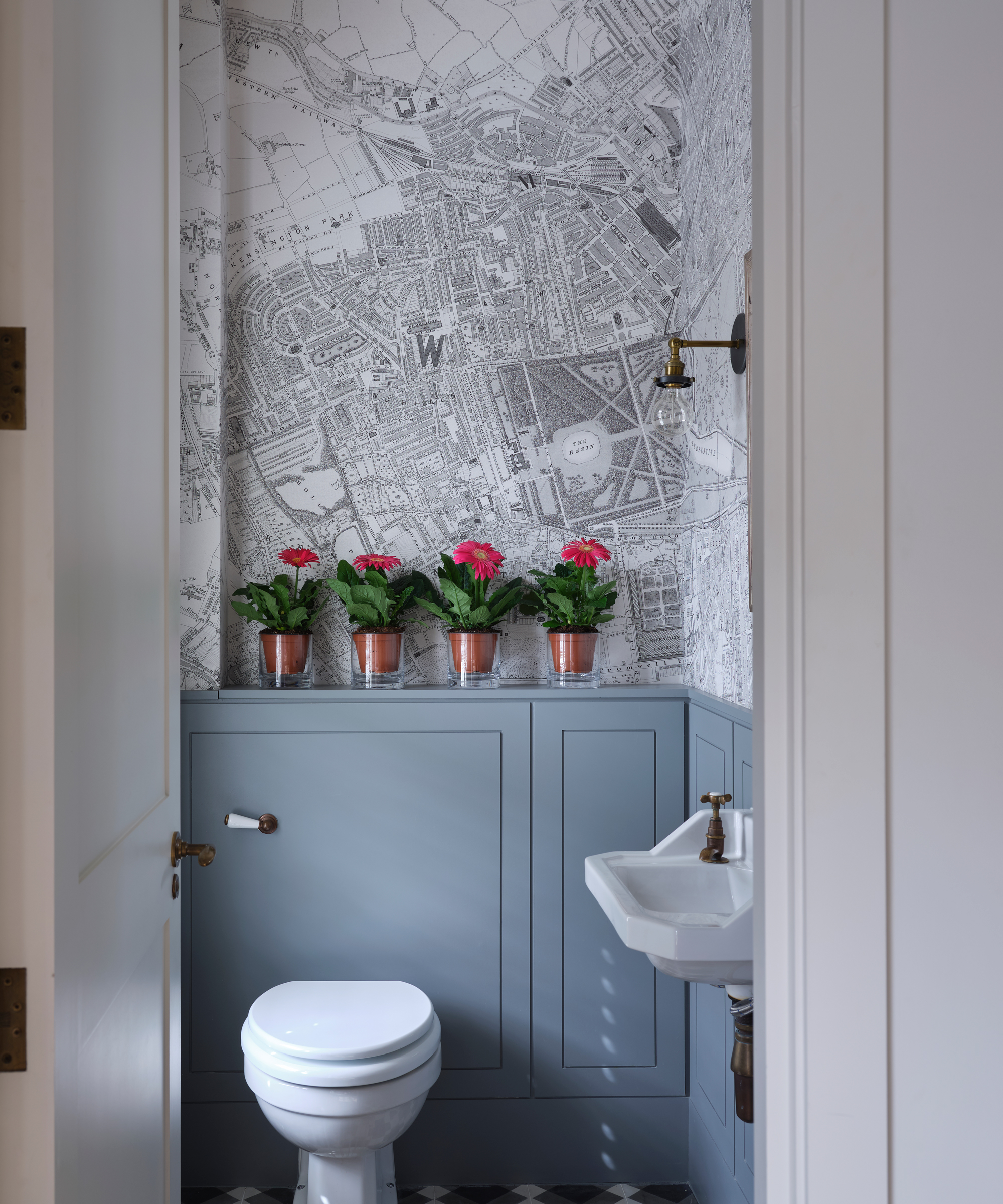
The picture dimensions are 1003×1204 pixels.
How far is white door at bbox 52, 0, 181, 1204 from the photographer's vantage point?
79 cm

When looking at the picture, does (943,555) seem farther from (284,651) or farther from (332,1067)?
(284,651)

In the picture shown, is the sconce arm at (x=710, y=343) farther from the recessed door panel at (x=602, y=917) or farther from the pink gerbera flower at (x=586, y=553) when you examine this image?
the recessed door panel at (x=602, y=917)

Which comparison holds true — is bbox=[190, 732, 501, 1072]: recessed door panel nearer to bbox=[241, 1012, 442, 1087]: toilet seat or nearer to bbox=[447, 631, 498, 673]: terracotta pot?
bbox=[447, 631, 498, 673]: terracotta pot

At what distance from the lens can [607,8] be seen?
2246 mm

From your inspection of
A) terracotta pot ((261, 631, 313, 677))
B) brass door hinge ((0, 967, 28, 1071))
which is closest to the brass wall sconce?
terracotta pot ((261, 631, 313, 677))

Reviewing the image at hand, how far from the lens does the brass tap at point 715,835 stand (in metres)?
1.57

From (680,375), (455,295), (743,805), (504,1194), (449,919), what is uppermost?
(455,295)

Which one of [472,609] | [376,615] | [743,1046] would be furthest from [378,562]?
[743,1046]

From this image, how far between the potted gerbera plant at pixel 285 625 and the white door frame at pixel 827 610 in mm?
1476

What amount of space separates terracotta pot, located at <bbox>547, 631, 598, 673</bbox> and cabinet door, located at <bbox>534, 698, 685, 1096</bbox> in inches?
3.3

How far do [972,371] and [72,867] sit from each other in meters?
0.92

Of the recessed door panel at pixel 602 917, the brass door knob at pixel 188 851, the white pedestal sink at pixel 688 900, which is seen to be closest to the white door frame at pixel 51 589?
the brass door knob at pixel 188 851

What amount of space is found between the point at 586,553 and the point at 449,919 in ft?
2.94

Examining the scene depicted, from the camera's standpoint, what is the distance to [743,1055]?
1.40m
